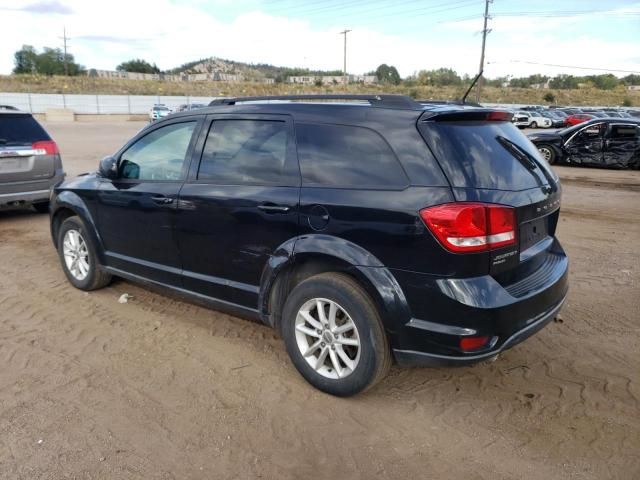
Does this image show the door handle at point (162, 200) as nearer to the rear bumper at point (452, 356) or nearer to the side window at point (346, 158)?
the side window at point (346, 158)

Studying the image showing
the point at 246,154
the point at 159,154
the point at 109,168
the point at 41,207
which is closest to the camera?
the point at 246,154

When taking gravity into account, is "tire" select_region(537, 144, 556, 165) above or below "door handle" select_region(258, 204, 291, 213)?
below

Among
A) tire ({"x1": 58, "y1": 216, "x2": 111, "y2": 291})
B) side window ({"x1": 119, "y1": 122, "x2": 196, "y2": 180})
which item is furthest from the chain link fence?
side window ({"x1": 119, "y1": 122, "x2": 196, "y2": 180})

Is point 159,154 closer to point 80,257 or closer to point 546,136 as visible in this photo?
point 80,257

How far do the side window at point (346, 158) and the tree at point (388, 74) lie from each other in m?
95.7

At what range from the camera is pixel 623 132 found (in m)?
14.9

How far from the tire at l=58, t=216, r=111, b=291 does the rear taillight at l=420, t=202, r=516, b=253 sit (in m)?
3.43

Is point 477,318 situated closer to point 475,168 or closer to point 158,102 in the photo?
point 475,168

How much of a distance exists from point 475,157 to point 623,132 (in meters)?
14.3

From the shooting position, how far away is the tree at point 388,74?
96.9m

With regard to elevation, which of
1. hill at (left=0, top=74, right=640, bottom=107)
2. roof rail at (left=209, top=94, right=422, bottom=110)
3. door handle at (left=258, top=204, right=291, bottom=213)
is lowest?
door handle at (left=258, top=204, right=291, bottom=213)

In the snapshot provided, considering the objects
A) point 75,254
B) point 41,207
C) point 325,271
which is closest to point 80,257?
point 75,254

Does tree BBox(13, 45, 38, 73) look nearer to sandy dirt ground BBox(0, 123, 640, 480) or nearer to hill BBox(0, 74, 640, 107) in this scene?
hill BBox(0, 74, 640, 107)

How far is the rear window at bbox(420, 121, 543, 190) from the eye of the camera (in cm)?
294
